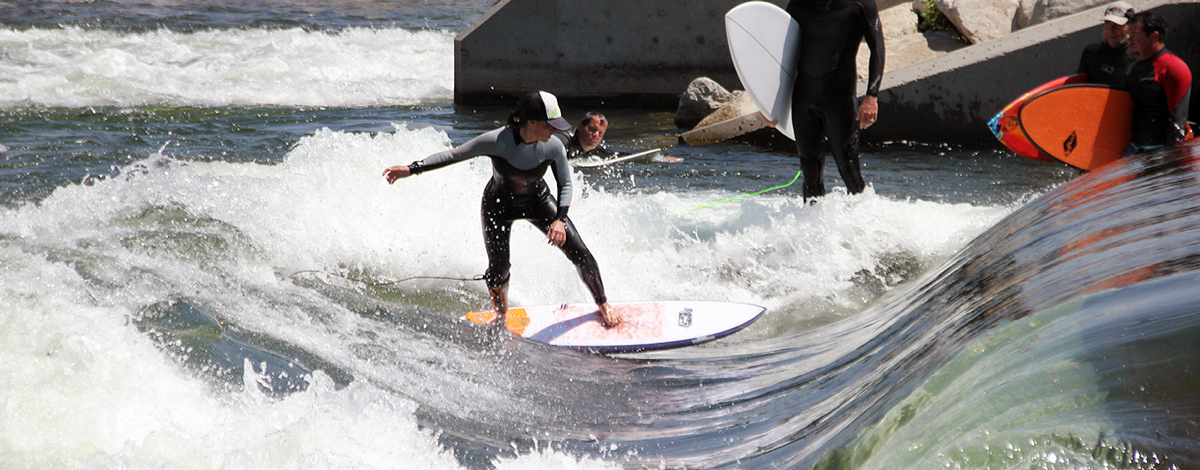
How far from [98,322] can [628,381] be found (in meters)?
2.37

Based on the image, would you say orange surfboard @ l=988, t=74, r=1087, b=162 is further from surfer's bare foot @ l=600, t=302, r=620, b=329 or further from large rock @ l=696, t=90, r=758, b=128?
large rock @ l=696, t=90, r=758, b=128

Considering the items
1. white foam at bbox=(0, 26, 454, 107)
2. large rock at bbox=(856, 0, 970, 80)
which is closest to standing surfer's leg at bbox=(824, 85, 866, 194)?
large rock at bbox=(856, 0, 970, 80)

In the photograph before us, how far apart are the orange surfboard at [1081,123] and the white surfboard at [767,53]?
5.86 feet

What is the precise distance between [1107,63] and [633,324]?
4040 millimetres

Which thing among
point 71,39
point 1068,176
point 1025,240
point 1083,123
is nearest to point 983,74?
point 1068,176

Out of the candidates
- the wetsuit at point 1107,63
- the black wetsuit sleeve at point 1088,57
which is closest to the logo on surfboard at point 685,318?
the wetsuit at point 1107,63

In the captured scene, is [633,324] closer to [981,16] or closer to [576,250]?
[576,250]

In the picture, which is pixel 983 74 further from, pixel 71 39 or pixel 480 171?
pixel 71 39

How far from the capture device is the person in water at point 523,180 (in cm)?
438

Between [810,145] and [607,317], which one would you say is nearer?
[607,317]

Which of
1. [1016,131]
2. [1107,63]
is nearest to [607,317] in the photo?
[1016,131]

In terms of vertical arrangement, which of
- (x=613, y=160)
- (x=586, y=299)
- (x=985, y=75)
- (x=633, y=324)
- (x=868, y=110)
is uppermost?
(x=868, y=110)

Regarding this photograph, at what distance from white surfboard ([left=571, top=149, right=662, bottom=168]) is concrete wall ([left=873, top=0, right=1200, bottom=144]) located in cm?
240

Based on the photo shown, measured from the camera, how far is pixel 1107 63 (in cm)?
618
